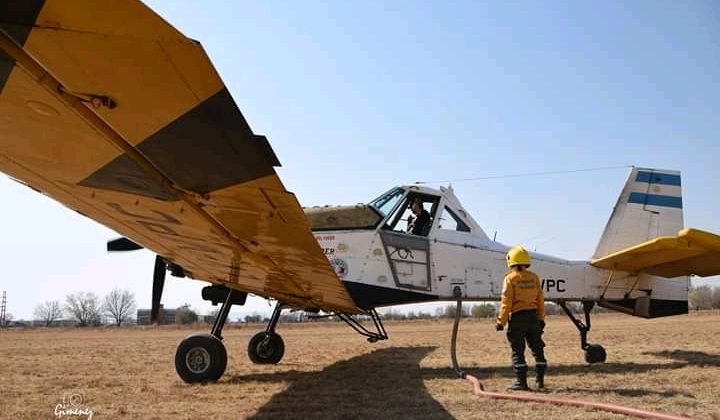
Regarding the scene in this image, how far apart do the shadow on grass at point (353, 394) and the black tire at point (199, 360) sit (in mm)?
398

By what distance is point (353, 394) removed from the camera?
6.70 m

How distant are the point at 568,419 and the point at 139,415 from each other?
4.15m

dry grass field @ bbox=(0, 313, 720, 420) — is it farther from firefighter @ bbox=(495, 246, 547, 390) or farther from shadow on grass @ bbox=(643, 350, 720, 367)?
firefighter @ bbox=(495, 246, 547, 390)

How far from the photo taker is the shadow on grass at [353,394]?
5510 mm

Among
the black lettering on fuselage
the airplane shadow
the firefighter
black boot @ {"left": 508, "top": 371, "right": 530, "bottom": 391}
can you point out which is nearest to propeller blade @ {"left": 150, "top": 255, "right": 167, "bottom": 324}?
the airplane shadow

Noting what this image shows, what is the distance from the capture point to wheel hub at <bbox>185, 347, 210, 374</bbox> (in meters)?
8.25

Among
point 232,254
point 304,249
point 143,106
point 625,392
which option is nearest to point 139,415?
point 232,254

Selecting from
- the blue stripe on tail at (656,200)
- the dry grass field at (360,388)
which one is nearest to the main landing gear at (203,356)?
the dry grass field at (360,388)

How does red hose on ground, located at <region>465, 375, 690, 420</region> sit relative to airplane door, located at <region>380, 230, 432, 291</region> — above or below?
below

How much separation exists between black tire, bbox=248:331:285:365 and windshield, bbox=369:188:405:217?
12.9 ft

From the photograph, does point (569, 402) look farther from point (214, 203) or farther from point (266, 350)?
point (266, 350)

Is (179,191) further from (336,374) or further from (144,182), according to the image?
(336,374)

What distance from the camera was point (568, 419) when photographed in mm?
4867

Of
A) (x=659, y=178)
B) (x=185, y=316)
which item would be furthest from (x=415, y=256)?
(x=185, y=316)
